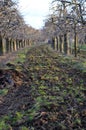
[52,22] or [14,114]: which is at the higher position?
[52,22]

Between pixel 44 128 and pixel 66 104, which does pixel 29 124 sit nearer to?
pixel 44 128

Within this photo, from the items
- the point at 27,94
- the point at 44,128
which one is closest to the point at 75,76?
the point at 27,94

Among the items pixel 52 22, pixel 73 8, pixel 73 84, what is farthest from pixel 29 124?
pixel 52 22

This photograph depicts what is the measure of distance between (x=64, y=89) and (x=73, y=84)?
50.7 inches

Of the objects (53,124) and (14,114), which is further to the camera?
(14,114)

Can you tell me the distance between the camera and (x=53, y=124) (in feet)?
29.4

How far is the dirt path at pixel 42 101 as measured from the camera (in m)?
9.08

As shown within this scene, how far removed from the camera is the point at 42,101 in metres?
11.4

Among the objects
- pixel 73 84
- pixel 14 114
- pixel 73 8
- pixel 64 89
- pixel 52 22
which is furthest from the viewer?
pixel 52 22

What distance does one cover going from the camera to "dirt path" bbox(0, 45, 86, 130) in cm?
908

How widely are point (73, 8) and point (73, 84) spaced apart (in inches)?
667

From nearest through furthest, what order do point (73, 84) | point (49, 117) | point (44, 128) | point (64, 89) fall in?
1. point (44, 128)
2. point (49, 117)
3. point (64, 89)
4. point (73, 84)

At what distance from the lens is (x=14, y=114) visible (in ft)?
33.1

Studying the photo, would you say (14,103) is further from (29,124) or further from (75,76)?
(75,76)
